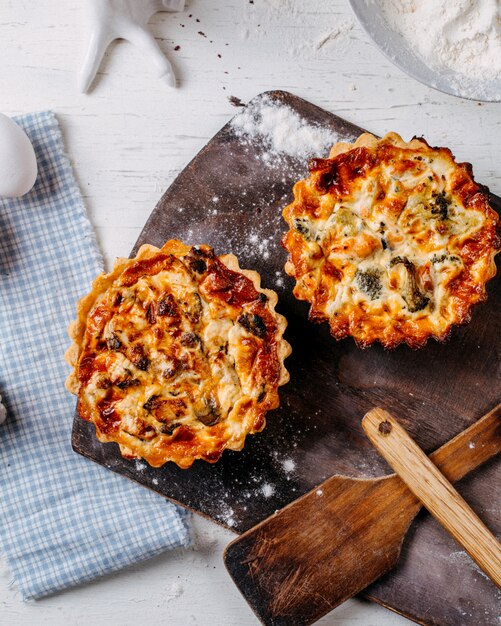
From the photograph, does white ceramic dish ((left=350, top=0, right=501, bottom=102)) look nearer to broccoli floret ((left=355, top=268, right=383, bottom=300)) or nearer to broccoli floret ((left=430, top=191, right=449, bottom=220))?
broccoli floret ((left=430, top=191, right=449, bottom=220))

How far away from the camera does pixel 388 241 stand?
9.07 feet

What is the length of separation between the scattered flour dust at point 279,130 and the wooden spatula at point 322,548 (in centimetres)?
137

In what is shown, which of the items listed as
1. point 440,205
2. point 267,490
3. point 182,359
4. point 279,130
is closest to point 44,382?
point 182,359

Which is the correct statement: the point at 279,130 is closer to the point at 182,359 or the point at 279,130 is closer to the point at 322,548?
the point at 182,359

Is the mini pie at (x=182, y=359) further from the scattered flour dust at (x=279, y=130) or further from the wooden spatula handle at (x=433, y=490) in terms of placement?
the scattered flour dust at (x=279, y=130)

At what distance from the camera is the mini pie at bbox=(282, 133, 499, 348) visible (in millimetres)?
2736

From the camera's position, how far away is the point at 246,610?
3.23m

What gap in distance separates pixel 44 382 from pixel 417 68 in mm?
2036

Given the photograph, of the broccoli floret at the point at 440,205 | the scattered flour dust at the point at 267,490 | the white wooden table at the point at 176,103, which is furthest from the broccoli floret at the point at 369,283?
the scattered flour dust at the point at 267,490

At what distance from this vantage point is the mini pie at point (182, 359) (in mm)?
2783

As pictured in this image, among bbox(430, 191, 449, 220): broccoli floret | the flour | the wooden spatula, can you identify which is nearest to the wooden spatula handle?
the wooden spatula

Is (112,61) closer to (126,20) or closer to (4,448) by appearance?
(126,20)

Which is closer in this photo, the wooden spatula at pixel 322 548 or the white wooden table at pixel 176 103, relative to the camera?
the wooden spatula at pixel 322 548

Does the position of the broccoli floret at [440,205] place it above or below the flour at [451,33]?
below
